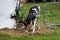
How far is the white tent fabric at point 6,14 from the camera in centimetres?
1362

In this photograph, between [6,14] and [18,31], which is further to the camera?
[6,14]

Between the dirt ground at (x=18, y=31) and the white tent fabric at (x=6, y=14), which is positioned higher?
the white tent fabric at (x=6, y=14)

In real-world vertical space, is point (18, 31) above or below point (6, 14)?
below

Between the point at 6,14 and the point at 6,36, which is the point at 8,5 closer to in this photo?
the point at 6,14

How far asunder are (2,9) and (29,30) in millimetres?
1428

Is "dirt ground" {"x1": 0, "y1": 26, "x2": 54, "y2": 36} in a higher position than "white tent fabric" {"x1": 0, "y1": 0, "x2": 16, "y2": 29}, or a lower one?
lower

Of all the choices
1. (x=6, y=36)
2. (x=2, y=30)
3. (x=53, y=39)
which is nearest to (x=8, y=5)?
(x=2, y=30)

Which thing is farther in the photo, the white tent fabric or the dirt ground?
the white tent fabric

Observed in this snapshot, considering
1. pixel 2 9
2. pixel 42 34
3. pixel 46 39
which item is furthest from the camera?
pixel 2 9

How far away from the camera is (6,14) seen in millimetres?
13742

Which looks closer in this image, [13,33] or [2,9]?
[13,33]

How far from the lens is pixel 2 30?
43.3ft

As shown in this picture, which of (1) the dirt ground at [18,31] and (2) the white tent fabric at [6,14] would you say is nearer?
(1) the dirt ground at [18,31]

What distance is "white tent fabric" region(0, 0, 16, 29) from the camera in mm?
13625
